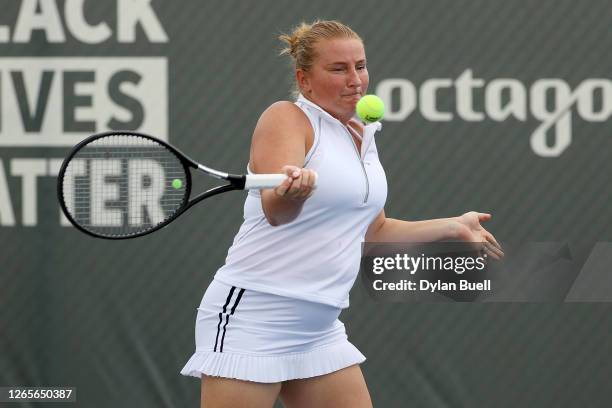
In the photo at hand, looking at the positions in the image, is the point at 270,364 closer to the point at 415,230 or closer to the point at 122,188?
the point at 415,230

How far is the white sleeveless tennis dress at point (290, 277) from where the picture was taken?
2299 mm

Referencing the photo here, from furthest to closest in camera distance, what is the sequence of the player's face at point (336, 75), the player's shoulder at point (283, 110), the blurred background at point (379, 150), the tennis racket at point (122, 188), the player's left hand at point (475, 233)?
the blurred background at point (379, 150)
the tennis racket at point (122, 188)
the player's left hand at point (475, 233)
the player's face at point (336, 75)
the player's shoulder at point (283, 110)

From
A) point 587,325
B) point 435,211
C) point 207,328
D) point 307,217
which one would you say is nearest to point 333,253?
point 307,217

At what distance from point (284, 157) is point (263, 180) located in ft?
0.33

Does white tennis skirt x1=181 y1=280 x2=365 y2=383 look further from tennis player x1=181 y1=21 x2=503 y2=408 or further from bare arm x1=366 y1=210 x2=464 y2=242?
bare arm x1=366 y1=210 x2=464 y2=242

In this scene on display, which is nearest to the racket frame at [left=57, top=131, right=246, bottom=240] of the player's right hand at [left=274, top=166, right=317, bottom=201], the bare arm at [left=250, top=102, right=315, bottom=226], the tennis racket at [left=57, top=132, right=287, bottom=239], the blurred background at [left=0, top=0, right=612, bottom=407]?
the bare arm at [left=250, top=102, right=315, bottom=226]

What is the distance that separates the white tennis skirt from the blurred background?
1.21m

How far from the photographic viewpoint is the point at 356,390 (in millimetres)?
2447

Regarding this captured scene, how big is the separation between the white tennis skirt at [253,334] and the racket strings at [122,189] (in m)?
1.05

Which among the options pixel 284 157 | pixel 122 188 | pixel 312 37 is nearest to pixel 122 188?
pixel 122 188

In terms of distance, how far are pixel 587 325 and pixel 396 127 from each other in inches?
34.5

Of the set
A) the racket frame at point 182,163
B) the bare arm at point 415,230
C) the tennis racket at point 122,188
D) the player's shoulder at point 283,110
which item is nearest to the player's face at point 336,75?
the player's shoulder at point 283,110

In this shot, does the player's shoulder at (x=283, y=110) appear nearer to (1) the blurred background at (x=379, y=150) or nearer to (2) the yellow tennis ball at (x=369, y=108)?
(2) the yellow tennis ball at (x=369, y=108)

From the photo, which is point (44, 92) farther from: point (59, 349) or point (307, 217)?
point (307, 217)
